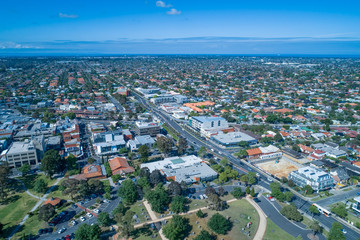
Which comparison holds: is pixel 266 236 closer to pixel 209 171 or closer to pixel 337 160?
pixel 209 171

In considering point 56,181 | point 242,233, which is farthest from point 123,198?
point 242,233

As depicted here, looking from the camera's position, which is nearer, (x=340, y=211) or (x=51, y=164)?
(x=340, y=211)

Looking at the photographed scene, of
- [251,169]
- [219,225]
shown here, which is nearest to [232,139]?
[251,169]

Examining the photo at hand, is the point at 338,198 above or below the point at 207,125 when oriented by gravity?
below

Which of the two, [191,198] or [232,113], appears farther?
[232,113]

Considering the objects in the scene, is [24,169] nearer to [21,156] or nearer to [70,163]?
[21,156]

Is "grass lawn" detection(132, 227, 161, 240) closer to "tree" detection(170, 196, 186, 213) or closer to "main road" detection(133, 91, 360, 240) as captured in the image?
"tree" detection(170, 196, 186, 213)
